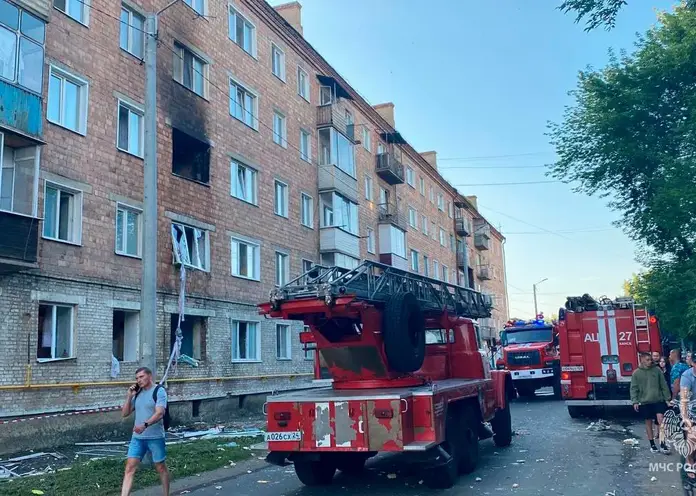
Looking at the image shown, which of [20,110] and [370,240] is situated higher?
[370,240]

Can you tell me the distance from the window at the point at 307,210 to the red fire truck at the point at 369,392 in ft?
54.9

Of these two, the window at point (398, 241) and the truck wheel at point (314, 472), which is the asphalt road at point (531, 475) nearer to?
the truck wheel at point (314, 472)

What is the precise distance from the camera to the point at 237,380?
21.6m

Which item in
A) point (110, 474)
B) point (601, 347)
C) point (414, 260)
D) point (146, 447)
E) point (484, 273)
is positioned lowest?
point (110, 474)

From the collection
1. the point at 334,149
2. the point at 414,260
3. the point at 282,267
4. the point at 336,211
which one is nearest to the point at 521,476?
the point at 282,267

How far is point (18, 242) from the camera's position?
1336cm

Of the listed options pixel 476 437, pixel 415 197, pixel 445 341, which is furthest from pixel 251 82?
pixel 415 197

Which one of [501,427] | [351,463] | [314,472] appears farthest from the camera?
[501,427]

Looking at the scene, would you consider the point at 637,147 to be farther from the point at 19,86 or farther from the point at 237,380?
the point at 19,86

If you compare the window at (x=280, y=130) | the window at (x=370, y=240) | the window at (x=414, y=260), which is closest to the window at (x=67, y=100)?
the window at (x=280, y=130)

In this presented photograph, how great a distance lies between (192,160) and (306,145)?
8.09m

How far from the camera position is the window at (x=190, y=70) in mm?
20578

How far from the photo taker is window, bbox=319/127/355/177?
97.9 feet

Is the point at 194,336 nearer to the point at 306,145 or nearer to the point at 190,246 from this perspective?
the point at 190,246
